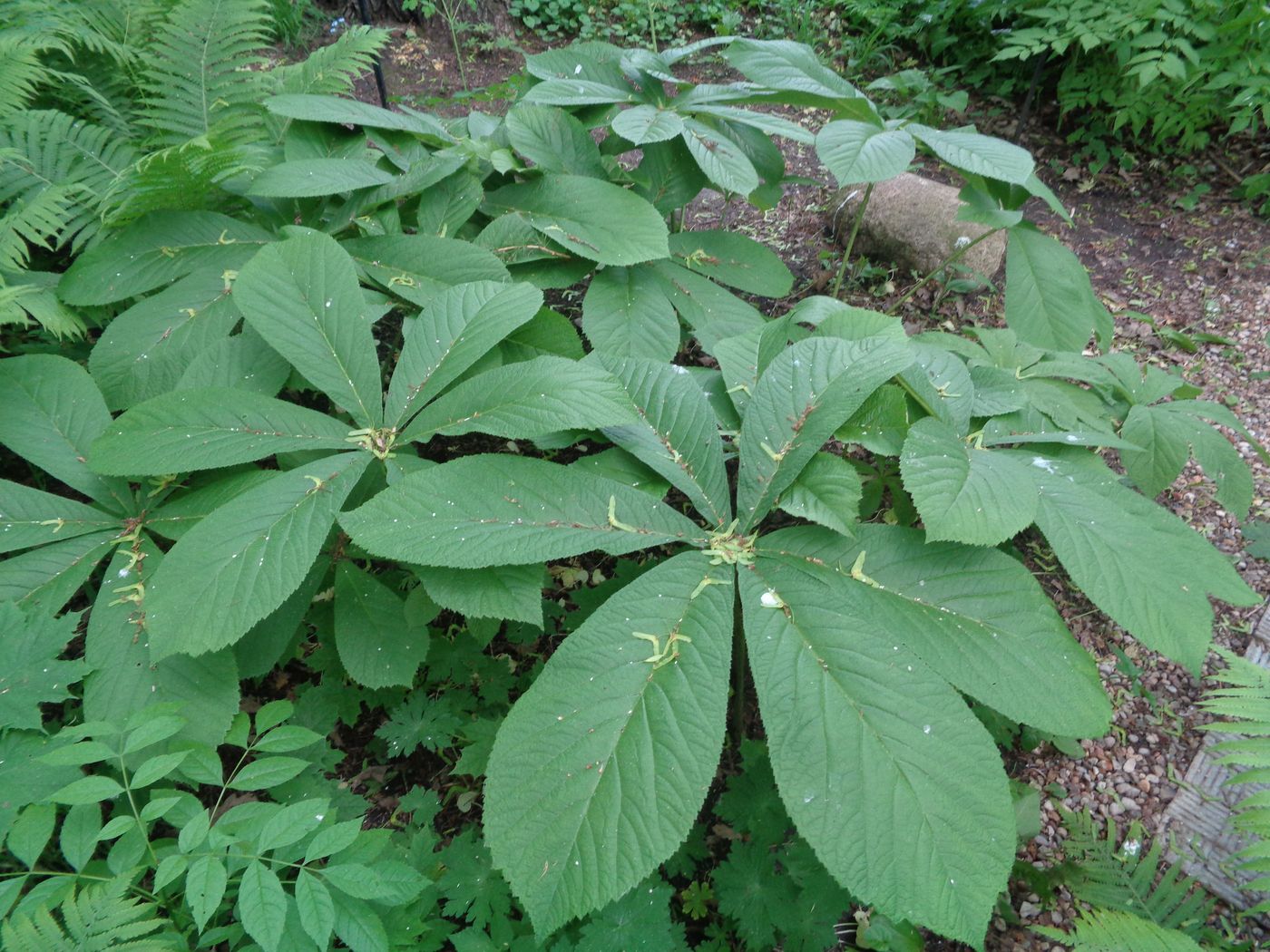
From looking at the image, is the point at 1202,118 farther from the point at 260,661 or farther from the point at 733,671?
the point at 260,661

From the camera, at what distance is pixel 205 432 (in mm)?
1220

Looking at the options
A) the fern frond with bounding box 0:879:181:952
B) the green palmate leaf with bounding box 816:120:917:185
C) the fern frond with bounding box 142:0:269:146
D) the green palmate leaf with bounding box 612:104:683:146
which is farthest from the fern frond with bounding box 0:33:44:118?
the green palmate leaf with bounding box 816:120:917:185

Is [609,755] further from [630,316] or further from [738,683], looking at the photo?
[630,316]

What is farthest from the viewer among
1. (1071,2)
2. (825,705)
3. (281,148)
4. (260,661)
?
(1071,2)

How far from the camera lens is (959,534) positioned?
3.40ft

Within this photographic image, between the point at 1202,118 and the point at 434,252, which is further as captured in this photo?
the point at 1202,118

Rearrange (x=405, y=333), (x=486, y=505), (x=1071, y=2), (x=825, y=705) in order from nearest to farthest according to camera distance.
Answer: (x=825, y=705) < (x=486, y=505) < (x=405, y=333) < (x=1071, y=2)

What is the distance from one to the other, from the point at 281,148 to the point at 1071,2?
168 inches

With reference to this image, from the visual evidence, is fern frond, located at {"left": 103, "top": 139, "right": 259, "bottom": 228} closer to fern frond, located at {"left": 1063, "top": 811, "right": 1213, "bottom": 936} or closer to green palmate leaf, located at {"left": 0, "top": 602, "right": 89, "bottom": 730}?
green palmate leaf, located at {"left": 0, "top": 602, "right": 89, "bottom": 730}

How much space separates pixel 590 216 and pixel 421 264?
0.42 meters

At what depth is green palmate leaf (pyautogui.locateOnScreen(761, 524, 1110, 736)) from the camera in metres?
1.02

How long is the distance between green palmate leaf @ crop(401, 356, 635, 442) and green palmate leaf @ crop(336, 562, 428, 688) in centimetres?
32

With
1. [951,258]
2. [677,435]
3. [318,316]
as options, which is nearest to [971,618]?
[677,435]

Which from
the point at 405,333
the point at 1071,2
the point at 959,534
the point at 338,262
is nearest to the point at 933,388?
the point at 959,534
